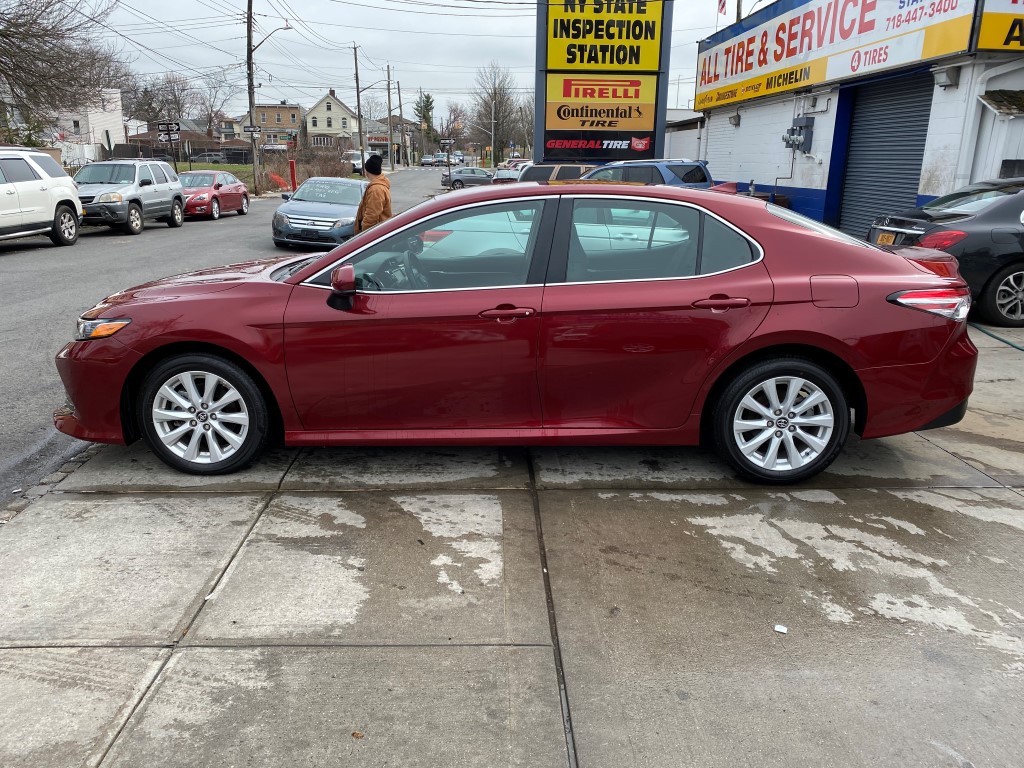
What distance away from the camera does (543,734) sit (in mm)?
2492

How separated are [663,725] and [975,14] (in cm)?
1161

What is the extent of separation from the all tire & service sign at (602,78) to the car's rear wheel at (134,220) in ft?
32.0

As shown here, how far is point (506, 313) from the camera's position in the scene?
13.3ft

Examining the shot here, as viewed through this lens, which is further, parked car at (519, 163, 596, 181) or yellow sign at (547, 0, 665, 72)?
parked car at (519, 163, 596, 181)

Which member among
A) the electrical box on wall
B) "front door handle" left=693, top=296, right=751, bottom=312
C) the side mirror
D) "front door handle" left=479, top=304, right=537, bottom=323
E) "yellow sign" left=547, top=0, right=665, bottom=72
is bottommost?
"front door handle" left=479, top=304, right=537, bottom=323

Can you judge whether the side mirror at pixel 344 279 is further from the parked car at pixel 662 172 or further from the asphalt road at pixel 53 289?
the parked car at pixel 662 172

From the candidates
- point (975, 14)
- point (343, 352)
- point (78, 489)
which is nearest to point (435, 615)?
point (343, 352)

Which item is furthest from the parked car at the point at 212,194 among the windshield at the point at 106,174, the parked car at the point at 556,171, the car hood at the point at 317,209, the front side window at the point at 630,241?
the front side window at the point at 630,241

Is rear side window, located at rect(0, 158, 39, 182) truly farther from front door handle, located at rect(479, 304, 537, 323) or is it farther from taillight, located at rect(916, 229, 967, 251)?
taillight, located at rect(916, 229, 967, 251)

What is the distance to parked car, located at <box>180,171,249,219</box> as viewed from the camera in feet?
74.9

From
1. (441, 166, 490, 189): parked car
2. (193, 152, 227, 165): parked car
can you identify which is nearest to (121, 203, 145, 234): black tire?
(441, 166, 490, 189): parked car

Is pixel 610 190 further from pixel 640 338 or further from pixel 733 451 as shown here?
pixel 733 451

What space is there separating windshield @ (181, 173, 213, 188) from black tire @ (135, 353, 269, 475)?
21530 millimetres

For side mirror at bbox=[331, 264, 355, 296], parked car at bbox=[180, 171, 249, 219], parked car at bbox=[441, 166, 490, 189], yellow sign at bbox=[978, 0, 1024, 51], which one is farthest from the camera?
parked car at bbox=[441, 166, 490, 189]
